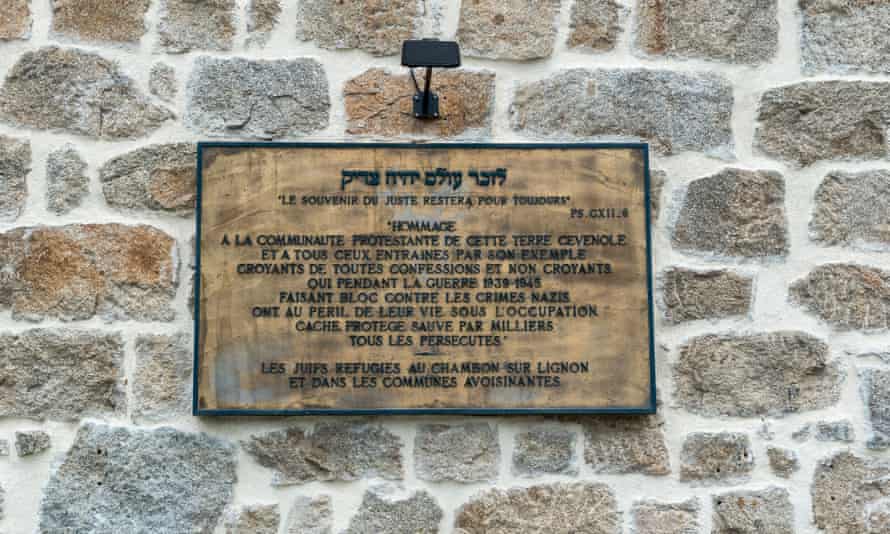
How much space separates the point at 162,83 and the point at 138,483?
127 centimetres

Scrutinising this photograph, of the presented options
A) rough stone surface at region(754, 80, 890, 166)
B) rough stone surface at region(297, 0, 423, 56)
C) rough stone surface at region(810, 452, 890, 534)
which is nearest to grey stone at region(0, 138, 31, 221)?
rough stone surface at region(297, 0, 423, 56)

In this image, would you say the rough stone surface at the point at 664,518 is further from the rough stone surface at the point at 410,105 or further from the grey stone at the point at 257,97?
the grey stone at the point at 257,97

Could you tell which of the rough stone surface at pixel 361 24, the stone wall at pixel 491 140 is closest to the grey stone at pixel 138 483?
the stone wall at pixel 491 140

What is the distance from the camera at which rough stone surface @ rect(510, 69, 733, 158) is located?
2.89 meters

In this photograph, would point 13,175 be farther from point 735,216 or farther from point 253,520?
point 735,216

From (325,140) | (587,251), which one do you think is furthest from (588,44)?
(325,140)

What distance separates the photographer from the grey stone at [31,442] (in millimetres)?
2684

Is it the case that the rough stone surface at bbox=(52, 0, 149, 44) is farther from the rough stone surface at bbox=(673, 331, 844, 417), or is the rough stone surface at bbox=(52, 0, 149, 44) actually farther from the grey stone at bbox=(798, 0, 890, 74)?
the grey stone at bbox=(798, 0, 890, 74)

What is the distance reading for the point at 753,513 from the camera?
8.93ft

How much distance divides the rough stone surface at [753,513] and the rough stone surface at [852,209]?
2.76 ft

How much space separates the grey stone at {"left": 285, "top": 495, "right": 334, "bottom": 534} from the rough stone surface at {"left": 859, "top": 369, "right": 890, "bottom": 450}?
1.71 meters

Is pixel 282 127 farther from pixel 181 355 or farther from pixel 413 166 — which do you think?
pixel 181 355

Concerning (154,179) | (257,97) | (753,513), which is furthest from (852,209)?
(154,179)

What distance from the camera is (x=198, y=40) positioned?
9.47ft
